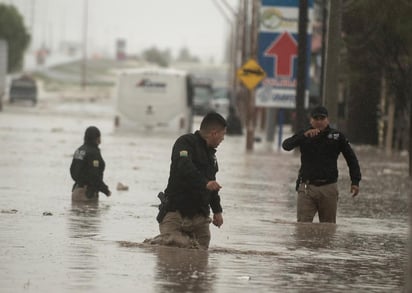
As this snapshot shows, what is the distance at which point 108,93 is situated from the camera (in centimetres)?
12419

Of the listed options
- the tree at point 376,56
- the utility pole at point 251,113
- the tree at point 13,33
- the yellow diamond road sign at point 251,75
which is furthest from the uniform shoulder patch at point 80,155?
the tree at point 13,33

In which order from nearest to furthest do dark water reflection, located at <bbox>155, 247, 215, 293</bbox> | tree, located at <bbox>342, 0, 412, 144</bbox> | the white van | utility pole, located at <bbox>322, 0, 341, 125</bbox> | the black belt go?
dark water reflection, located at <bbox>155, 247, 215, 293</bbox> < the black belt < utility pole, located at <bbox>322, 0, 341, 125</bbox> < tree, located at <bbox>342, 0, 412, 144</bbox> < the white van

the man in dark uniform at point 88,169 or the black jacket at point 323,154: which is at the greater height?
the black jacket at point 323,154

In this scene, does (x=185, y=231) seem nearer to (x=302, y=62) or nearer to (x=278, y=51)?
(x=302, y=62)

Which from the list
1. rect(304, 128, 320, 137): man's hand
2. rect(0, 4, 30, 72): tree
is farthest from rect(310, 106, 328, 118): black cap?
rect(0, 4, 30, 72): tree

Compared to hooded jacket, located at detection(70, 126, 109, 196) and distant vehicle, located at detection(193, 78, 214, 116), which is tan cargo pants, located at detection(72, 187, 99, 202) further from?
distant vehicle, located at detection(193, 78, 214, 116)

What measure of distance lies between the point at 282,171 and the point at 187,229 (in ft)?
62.1

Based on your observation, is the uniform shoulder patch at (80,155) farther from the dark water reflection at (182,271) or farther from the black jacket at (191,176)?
the black jacket at (191,176)

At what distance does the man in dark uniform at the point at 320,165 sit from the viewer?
53.4ft

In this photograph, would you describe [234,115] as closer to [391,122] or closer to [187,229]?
[391,122]

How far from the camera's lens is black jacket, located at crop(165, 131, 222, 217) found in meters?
13.0

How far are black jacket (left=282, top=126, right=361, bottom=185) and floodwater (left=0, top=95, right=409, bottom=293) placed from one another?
2.09 feet

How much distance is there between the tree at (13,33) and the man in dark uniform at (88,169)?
94291 mm

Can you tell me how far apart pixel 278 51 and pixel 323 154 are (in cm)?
2861
